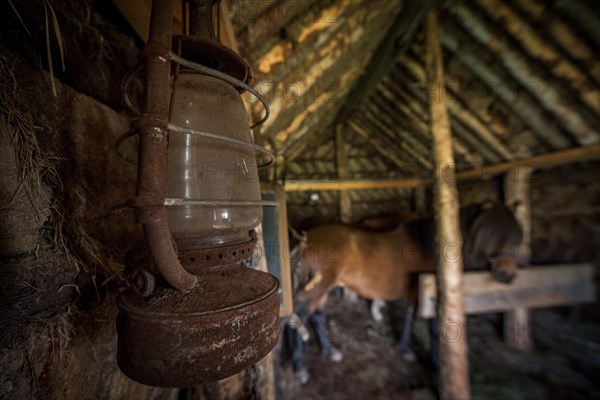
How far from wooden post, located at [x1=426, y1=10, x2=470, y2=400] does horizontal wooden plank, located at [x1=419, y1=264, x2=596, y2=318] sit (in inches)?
9.5

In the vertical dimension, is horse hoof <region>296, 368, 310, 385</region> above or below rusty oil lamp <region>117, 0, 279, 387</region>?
below

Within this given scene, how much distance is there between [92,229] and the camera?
0.77 m

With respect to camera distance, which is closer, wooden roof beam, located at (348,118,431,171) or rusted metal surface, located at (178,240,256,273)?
rusted metal surface, located at (178,240,256,273)

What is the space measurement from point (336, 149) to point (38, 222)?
6091mm

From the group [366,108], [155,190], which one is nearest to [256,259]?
[155,190]

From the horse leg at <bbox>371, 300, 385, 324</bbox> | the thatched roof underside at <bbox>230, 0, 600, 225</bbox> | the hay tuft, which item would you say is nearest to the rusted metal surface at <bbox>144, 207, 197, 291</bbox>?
the hay tuft

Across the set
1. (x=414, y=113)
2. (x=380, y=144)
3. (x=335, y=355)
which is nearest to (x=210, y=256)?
(x=335, y=355)

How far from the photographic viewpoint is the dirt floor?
2.52 metres

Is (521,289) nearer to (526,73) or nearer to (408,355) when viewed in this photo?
(408,355)

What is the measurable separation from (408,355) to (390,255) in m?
1.42

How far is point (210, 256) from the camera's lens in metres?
0.62

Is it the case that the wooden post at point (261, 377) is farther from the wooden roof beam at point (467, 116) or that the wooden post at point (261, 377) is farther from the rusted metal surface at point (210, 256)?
the wooden roof beam at point (467, 116)

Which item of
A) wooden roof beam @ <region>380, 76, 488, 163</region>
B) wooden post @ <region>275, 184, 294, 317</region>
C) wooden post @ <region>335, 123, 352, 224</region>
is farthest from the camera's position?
wooden post @ <region>335, 123, 352, 224</region>

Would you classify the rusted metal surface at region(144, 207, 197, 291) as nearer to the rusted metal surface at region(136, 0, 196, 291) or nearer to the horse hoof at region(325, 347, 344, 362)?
the rusted metal surface at region(136, 0, 196, 291)
